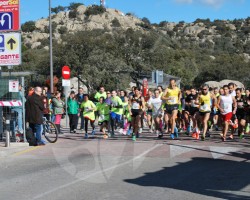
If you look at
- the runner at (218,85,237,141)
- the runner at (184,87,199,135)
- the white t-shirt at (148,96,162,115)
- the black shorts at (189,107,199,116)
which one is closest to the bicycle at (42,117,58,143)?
the white t-shirt at (148,96,162,115)

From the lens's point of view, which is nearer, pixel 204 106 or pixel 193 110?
pixel 204 106

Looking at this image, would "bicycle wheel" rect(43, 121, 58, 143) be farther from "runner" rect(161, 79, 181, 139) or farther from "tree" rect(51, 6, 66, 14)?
"tree" rect(51, 6, 66, 14)

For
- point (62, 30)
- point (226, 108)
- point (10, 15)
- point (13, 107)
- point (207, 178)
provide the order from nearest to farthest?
1. point (207, 178)
2. point (10, 15)
3. point (13, 107)
4. point (226, 108)
5. point (62, 30)

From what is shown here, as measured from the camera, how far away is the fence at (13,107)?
43.4 ft

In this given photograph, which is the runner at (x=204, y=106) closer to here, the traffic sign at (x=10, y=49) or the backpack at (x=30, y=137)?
the backpack at (x=30, y=137)

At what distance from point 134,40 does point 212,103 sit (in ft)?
124

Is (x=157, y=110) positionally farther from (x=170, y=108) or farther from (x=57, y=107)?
(x=57, y=107)

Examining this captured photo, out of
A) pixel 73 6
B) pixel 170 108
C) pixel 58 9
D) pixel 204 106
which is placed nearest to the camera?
pixel 204 106

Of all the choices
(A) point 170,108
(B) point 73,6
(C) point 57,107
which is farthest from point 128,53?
(B) point 73,6

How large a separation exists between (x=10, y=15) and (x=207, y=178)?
7979 millimetres

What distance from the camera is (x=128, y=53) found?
172 feet

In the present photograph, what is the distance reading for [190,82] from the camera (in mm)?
63812

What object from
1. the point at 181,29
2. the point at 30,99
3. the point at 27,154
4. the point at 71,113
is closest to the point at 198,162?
the point at 27,154

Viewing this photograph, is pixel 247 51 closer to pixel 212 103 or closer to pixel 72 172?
pixel 212 103
